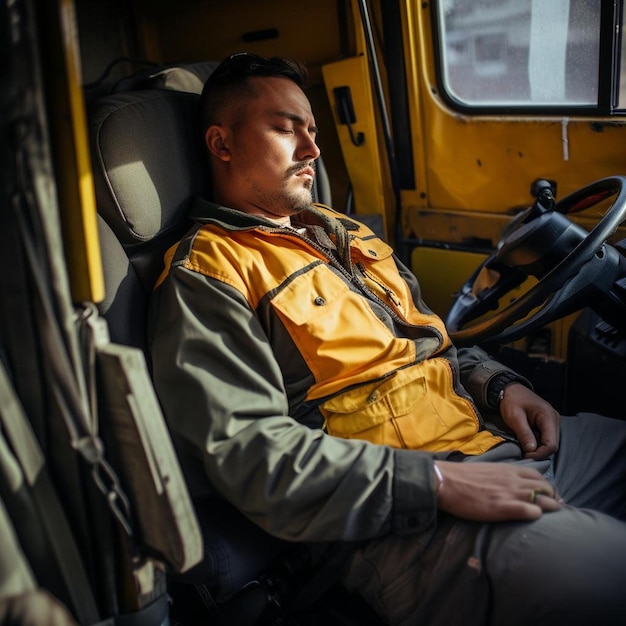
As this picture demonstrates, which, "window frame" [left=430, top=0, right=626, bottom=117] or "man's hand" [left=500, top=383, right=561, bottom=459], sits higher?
"window frame" [left=430, top=0, right=626, bottom=117]

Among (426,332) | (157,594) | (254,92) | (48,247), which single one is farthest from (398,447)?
(254,92)

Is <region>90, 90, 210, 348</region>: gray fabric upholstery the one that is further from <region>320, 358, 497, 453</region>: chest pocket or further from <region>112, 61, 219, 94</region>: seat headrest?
<region>320, 358, 497, 453</region>: chest pocket

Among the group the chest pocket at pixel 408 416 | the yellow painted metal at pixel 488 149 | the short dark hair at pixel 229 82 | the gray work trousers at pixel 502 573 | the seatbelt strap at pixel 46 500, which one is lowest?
the gray work trousers at pixel 502 573

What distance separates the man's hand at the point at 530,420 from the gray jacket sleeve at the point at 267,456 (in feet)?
1.46

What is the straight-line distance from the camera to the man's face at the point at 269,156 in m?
1.86

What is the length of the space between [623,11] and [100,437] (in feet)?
6.67

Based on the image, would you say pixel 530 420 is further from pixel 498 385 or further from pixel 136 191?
pixel 136 191

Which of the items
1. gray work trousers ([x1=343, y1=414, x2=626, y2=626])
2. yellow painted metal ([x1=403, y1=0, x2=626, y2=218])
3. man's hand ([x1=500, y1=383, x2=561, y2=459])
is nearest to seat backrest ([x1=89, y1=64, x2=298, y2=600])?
gray work trousers ([x1=343, y1=414, x2=626, y2=626])

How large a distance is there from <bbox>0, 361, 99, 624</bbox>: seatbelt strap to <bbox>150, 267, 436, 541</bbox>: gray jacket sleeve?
337 millimetres

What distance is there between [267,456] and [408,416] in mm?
427

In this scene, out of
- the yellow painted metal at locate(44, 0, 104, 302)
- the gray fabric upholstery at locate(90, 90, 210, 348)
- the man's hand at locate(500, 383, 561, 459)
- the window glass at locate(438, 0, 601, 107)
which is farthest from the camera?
the window glass at locate(438, 0, 601, 107)

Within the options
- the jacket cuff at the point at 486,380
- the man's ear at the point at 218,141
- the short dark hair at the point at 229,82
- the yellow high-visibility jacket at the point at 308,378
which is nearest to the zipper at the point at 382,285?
the yellow high-visibility jacket at the point at 308,378

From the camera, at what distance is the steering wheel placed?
164cm

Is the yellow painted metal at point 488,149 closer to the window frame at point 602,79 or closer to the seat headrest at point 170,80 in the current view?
the window frame at point 602,79
